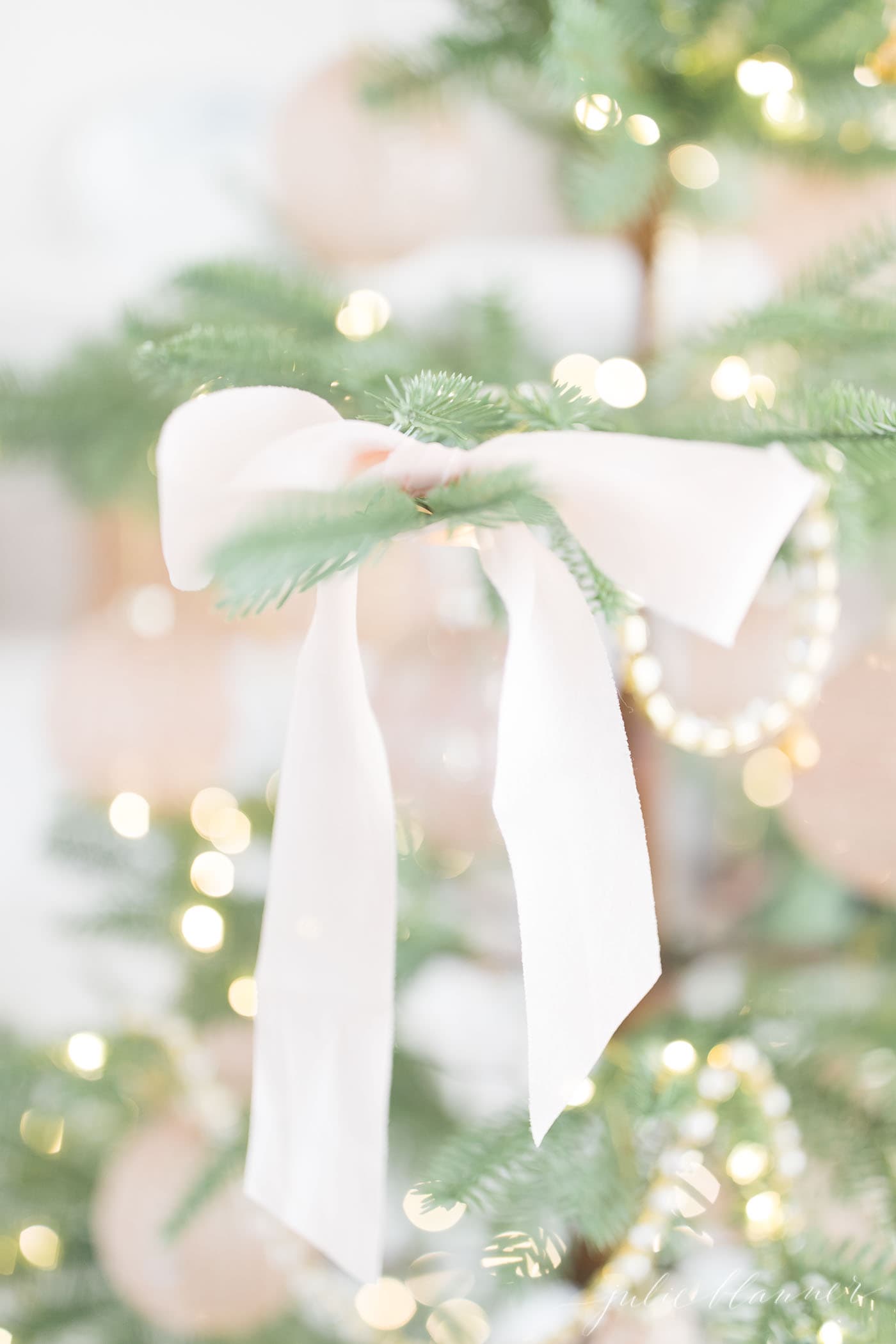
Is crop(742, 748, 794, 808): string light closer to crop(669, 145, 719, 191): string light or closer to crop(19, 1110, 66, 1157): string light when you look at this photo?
crop(669, 145, 719, 191): string light

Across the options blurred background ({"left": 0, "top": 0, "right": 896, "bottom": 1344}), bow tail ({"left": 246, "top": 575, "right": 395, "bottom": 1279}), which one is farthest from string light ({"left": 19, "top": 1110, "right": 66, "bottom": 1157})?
bow tail ({"left": 246, "top": 575, "right": 395, "bottom": 1279})

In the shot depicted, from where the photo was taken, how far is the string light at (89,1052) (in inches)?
24.3

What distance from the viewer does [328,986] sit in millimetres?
337

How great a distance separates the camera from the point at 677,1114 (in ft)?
1.45

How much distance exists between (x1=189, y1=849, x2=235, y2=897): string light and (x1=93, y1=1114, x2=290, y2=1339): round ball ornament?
137mm

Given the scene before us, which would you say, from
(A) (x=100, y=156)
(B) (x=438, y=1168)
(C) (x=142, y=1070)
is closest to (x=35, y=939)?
(C) (x=142, y=1070)

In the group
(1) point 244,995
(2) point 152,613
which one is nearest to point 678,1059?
(1) point 244,995

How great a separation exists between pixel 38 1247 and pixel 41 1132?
7cm

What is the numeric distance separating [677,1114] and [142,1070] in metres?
0.34

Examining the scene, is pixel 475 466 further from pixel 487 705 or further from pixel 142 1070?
pixel 142 1070

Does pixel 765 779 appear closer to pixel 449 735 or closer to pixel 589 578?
pixel 449 735

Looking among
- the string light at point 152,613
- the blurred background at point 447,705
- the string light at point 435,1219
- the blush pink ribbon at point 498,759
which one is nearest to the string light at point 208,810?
the blurred background at point 447,705

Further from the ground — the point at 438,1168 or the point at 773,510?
the point at 773,510
